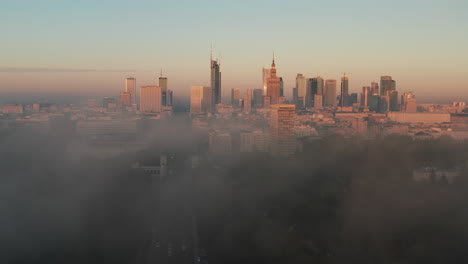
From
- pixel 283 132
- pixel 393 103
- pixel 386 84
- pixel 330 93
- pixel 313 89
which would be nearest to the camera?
pixel 283 132

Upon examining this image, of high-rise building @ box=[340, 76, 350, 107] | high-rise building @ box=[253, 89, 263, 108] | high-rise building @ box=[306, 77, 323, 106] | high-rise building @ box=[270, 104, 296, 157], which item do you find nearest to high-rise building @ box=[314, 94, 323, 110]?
high-rise building @ box=[306, 77, 323, 106]

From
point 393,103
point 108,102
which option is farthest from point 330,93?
point 108,102

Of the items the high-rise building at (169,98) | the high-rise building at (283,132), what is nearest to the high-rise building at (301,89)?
the high-rise building at (169,98)

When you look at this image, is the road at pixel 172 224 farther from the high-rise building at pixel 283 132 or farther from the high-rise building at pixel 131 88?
the high-rise building at pixel 131 88

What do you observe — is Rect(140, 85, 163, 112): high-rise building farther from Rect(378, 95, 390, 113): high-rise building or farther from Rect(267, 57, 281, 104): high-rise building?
Rect(378, 95, 390, 113): high-rise building

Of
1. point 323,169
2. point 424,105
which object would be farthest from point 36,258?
point 424,105

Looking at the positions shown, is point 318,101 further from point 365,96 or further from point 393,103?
point 393,103

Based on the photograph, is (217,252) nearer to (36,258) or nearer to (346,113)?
(36,258)
